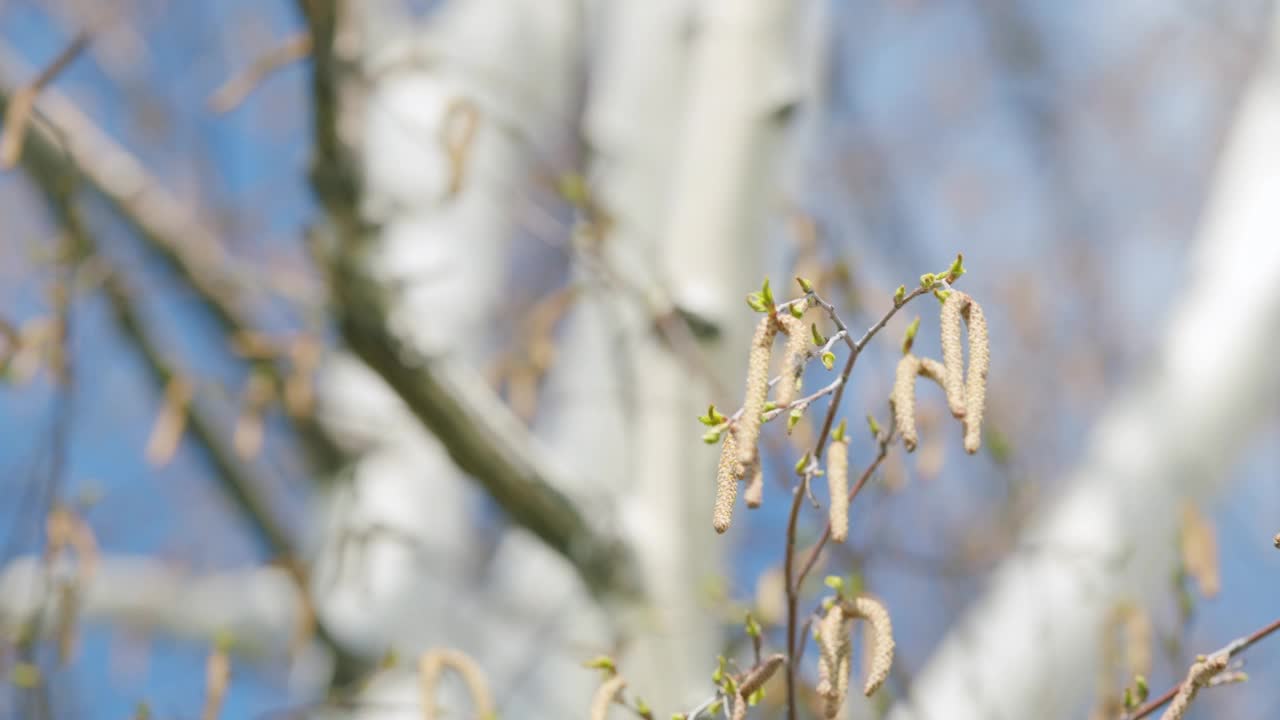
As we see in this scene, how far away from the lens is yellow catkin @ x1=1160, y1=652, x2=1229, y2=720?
0.86m

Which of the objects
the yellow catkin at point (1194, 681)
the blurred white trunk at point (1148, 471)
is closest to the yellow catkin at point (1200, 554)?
the blurred white trunk at point (1148, 471)

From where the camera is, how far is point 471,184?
2852 mm

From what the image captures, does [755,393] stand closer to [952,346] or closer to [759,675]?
[952,346]

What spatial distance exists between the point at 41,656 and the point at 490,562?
1.12m

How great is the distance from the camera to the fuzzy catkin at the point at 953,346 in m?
0.81

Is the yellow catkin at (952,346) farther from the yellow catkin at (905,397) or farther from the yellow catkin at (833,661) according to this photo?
the yellow catkin at (833,661)

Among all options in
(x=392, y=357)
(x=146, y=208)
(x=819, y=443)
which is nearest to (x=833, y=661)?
(x=819, y=443)

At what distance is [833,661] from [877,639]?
4 centimetres

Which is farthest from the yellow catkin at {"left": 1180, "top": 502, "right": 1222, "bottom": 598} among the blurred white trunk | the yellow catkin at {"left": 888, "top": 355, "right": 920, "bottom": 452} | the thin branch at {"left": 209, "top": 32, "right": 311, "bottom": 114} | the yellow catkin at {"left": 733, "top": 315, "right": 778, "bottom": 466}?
the thin branch at {"left": 209, "top": 32, "right": 311, "bottom": 114}

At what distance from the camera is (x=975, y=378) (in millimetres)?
777

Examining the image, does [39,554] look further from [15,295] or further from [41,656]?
[15,295]

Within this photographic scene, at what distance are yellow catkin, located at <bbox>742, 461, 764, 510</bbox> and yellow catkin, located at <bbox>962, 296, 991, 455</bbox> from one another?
0.41 feet

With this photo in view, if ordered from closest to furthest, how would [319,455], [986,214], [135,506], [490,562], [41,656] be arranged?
[41,656] < [319,455] < [490,562] < [135,506] < [986,214]

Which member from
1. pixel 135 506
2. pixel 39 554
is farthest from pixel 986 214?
pixel 39 554
